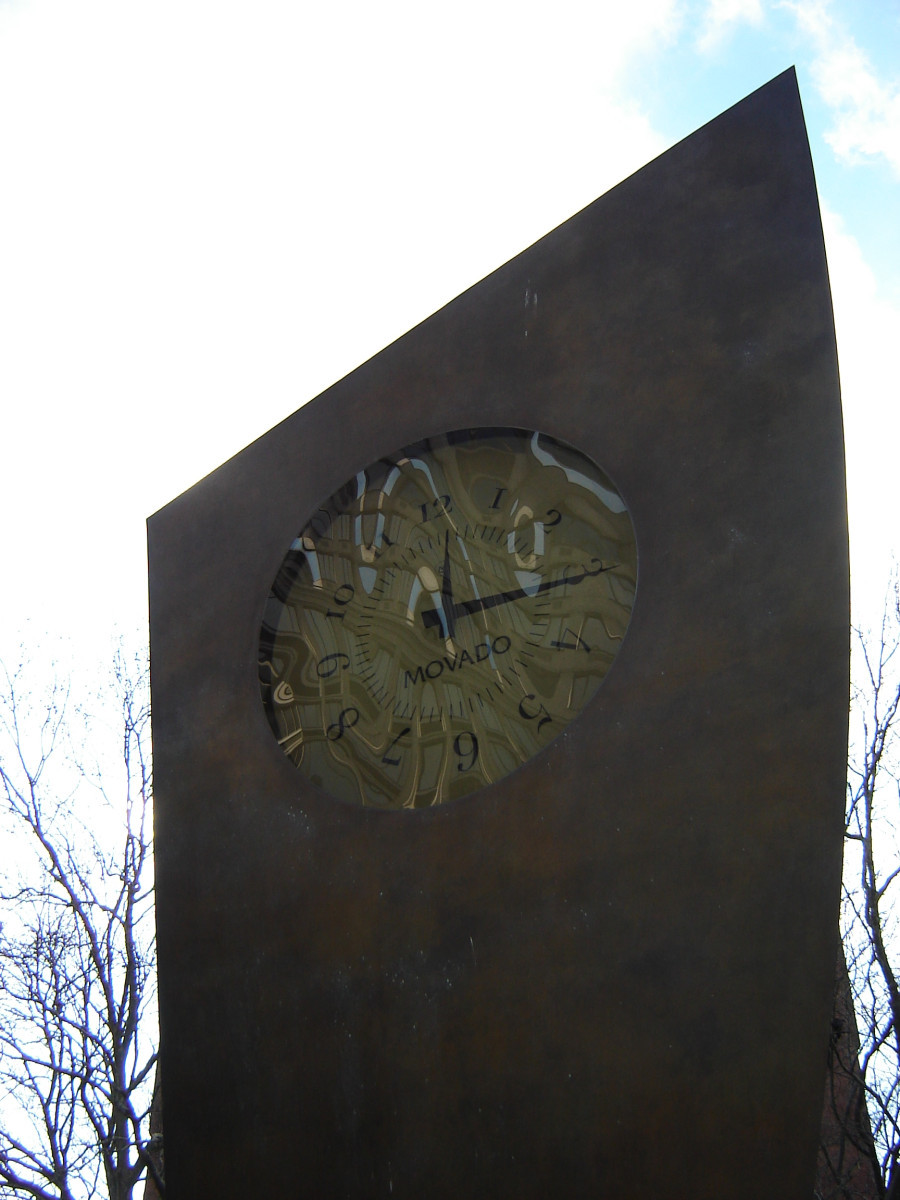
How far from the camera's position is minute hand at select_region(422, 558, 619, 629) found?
289 centimetres

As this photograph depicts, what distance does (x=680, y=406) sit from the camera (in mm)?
2852

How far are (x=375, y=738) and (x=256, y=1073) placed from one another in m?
0.97

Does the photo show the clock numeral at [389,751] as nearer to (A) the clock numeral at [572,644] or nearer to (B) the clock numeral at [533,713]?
(B) the clock numeral at [533,713]

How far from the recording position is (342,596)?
3369mm

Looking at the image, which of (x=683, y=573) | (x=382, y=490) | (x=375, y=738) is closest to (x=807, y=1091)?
(x=683, y=573)

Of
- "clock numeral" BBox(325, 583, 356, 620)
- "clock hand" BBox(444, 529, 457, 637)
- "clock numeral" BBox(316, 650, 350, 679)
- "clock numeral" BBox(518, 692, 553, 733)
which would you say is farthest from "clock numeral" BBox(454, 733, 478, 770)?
"clock numeral" BBox(325, 583, 356, 620)

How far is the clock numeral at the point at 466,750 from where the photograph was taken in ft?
9.63

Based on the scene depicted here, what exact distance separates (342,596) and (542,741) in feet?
2.86

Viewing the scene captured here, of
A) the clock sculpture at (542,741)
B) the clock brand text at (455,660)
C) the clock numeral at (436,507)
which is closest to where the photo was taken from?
the clock sculpture at (542,741)

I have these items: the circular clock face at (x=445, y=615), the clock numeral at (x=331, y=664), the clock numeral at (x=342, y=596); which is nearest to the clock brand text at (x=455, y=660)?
the circular clock face at (x=445, y=615)

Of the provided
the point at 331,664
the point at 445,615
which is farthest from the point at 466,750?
the point at 331,664

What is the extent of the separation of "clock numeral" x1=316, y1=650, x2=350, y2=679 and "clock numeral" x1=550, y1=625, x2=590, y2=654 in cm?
70

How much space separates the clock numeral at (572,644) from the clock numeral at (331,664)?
0.70 metres

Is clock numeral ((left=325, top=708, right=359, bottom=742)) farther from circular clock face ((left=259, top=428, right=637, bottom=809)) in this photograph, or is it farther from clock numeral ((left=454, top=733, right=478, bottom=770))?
clock numeral ((left=454, top=733, right=478, bottom=770))
